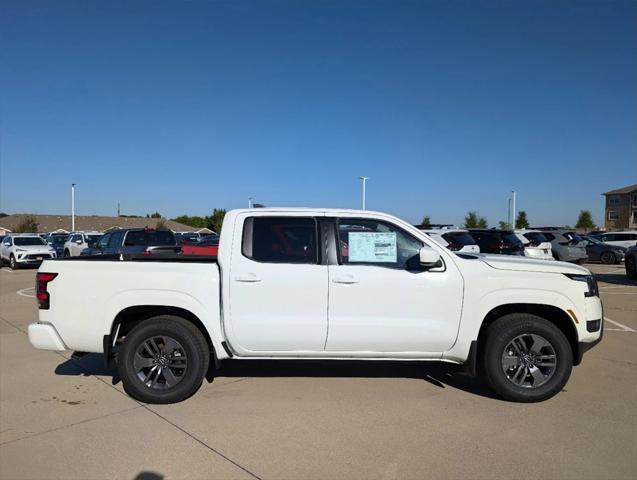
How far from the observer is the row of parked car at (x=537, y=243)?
1389cm

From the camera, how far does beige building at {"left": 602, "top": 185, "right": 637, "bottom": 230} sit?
7669 cm

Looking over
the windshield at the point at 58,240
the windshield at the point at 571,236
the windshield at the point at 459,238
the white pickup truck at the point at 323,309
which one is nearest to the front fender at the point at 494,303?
the white pickup truck at the point at 323,309

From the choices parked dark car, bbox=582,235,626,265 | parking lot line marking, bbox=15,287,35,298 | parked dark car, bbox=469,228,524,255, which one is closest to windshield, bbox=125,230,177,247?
parking lot line marking, bbox=15,287,35,298

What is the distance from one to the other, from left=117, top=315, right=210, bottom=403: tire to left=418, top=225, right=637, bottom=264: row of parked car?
221 inches

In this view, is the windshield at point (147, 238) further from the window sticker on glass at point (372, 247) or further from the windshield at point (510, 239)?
the window sticker on glass at point (372, 247)

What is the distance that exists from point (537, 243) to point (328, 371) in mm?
14009

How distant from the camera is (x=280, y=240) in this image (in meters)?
4.70

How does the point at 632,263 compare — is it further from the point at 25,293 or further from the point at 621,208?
the point at 621,208

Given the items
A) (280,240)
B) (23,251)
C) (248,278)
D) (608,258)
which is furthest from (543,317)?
(23,251)

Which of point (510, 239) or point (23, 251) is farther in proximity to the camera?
point (23, 251)

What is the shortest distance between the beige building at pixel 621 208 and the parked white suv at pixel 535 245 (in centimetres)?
6742

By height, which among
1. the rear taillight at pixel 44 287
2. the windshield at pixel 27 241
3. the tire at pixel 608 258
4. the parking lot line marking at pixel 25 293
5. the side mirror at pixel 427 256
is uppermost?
the side mirror at pixel 427 256

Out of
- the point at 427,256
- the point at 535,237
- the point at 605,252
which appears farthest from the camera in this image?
the point at 605,252

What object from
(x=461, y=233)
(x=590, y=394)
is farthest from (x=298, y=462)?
(x=461, y=233)
